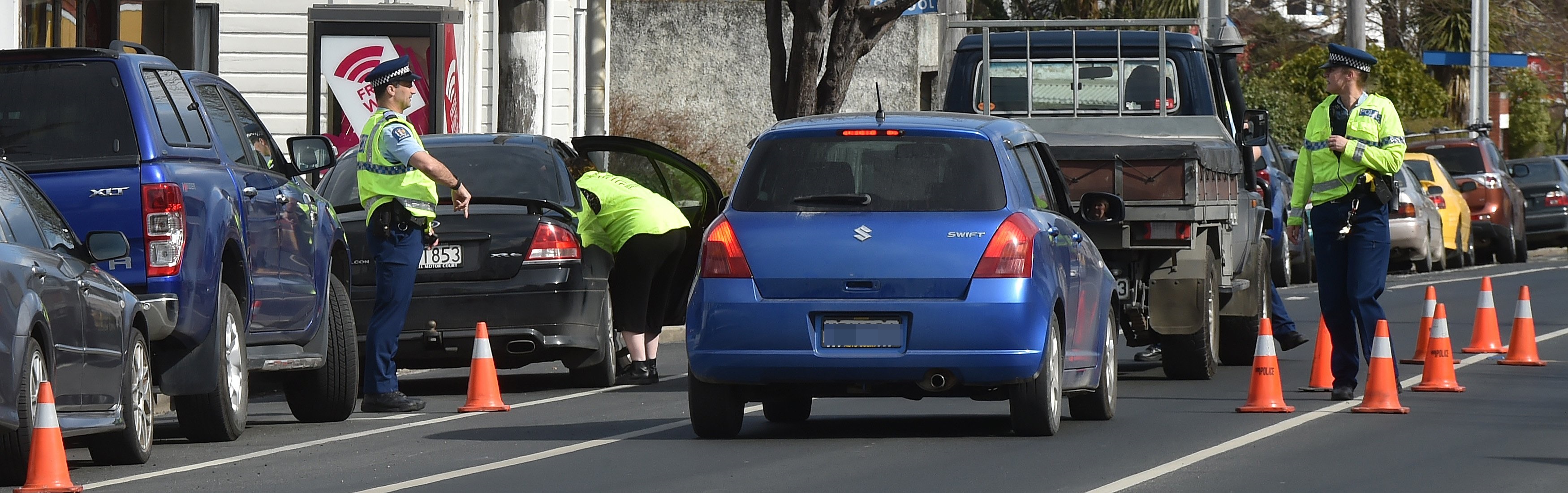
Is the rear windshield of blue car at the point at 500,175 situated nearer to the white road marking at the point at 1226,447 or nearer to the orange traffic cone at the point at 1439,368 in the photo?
the white road marking at the point at 1226,447

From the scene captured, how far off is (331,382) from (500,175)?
2.33 meters

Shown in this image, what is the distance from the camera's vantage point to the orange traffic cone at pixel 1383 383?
1179 centimetres

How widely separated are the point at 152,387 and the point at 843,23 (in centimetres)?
1259

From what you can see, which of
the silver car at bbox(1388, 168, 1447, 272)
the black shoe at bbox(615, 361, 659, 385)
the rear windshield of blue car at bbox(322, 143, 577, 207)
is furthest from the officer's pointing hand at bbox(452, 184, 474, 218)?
the silver car at bbox(1388, 168, 1447, 272)

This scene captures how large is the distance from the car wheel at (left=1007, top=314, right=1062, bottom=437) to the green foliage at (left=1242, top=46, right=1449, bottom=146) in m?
31.0

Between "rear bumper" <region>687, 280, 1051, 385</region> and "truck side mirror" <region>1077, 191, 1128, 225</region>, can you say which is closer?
"rear bumper" <region>687, 280, 1051, 385</region>

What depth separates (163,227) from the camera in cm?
1000

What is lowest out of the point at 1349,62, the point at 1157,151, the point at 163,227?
the point at 163,227

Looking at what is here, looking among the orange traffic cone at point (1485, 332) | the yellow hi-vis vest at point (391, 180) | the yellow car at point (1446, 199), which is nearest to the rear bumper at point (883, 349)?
the yellow hi-vis vest at point (391, 180)

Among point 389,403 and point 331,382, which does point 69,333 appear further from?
point 389,403

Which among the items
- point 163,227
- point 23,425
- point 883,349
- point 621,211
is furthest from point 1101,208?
point 23,425

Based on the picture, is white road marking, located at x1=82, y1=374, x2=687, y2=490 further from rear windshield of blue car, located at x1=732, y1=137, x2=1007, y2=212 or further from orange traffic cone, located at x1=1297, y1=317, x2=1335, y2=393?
orange traffic cone, located at x1=1297, y1=317, x2=1335, y2=393

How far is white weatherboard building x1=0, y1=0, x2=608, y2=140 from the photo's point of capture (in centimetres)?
2234

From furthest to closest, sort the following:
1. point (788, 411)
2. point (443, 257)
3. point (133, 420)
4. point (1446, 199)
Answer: point (1446, 199)
point (443, 257)
point (788, 411)
point (133, 420)
